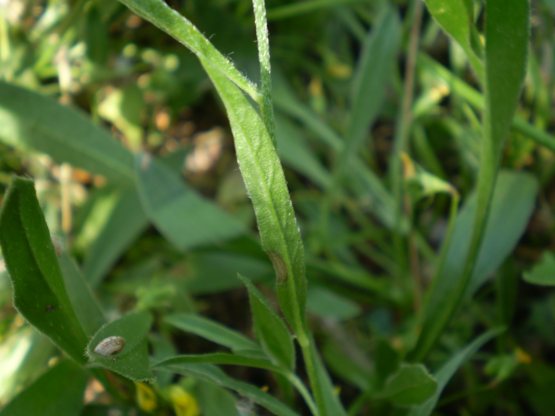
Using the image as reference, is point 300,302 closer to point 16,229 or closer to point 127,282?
point 16,229

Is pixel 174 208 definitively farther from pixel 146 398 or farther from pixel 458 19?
pixel 458 19

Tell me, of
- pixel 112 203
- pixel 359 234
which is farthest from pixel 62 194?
pixel 359 234

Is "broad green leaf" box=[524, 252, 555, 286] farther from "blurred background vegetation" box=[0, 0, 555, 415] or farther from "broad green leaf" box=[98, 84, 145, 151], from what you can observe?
"broad green leaf" box=[98, 84, 145, 151]

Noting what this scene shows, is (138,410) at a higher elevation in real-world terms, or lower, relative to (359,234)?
higher

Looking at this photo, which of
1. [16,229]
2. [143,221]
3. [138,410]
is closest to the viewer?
[16,229]

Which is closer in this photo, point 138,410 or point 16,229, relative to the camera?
point 16,229
